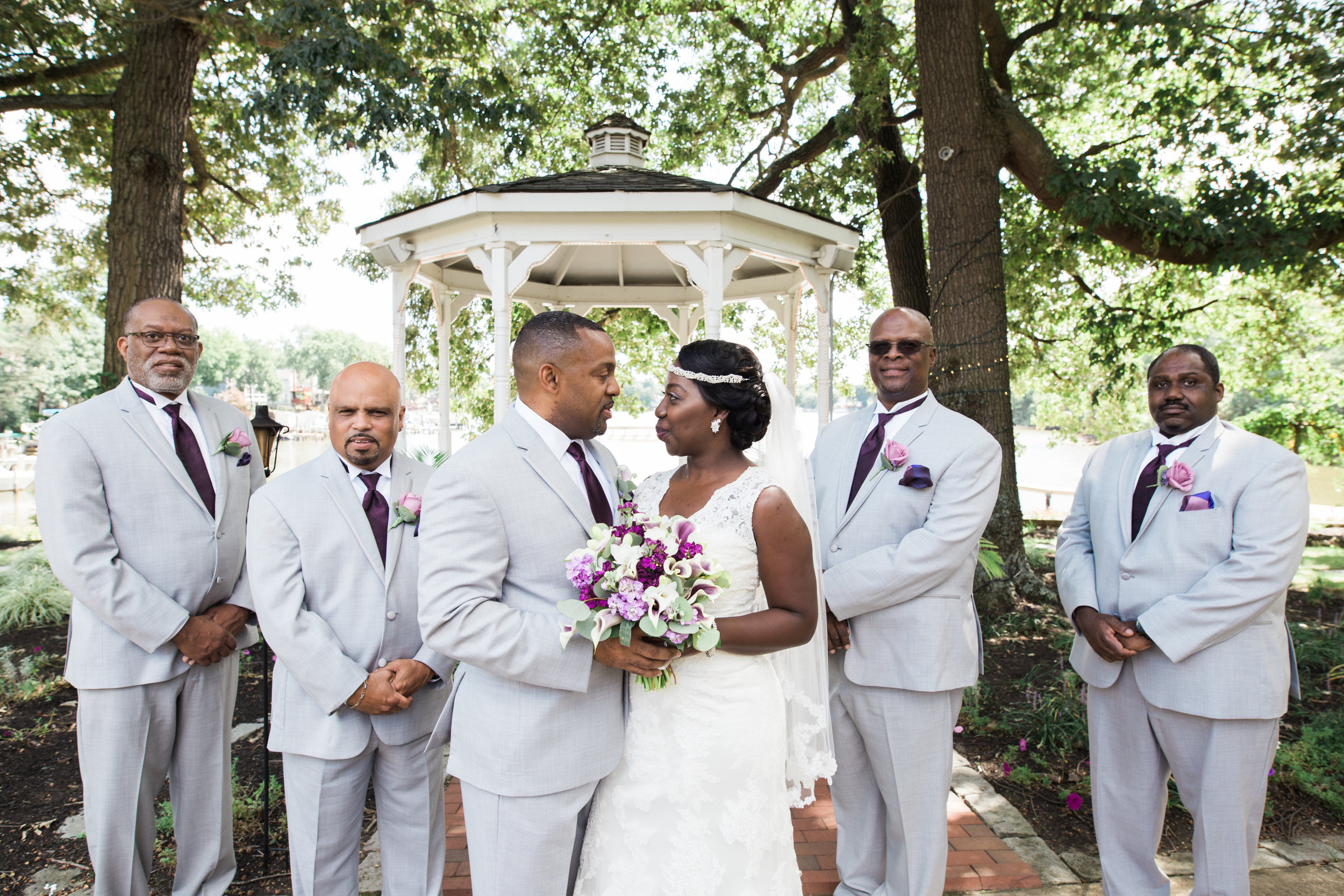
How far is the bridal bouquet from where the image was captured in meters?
2.10

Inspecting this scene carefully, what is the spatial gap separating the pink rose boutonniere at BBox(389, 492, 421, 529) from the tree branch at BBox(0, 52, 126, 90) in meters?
10.2

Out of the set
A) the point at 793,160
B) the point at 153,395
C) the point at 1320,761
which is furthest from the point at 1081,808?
the point at 793,160

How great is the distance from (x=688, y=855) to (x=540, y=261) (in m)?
5.46

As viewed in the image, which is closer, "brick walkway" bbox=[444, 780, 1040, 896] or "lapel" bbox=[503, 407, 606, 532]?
"lapel" bbox=[503, 407, 606, 532]

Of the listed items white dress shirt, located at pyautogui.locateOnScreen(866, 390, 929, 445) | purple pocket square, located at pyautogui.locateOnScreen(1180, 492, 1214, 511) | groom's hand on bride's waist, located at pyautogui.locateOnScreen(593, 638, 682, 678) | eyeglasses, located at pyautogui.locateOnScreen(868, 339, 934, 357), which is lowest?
groom's hand on bride's waist, located at pyautogui.locateOnScreen(593, 638, 682, 678)

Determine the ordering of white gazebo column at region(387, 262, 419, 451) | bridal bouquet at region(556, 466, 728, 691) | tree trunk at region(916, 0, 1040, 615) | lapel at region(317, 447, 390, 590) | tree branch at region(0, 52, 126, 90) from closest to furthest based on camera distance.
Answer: bridal bouquet at region(556, 466, 728, 691) < lapel at region(317, 447, 390, 590) < tree trunk at region(916, 0, 1040, 615) < white gazebo column at region(387, 262, 419, 451) < tree branch at region(0, 52, 126, 90)

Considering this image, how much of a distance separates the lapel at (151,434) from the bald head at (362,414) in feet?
2.42

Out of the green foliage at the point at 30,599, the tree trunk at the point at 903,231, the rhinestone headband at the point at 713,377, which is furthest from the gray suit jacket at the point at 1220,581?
the green foliage at the point at 30,599

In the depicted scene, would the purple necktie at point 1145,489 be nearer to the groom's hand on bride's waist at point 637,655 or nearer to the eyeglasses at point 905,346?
the eyeglasses at point 905,346

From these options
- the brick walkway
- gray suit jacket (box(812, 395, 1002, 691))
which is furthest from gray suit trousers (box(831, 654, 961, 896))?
the brick walkway

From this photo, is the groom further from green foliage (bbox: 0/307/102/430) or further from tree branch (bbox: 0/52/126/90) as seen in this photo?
green foliage (bbox: 0/307/102/430)

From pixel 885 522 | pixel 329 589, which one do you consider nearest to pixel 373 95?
pixel 329 589

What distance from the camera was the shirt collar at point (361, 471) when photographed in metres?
3.11

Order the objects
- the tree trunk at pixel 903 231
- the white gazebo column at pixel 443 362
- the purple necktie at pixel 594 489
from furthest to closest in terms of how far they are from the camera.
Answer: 1. the tree trunk at pixel 903 231
2. the white gazebo column at pixel 443 362
3. the purple necktie at pixel 594 489
